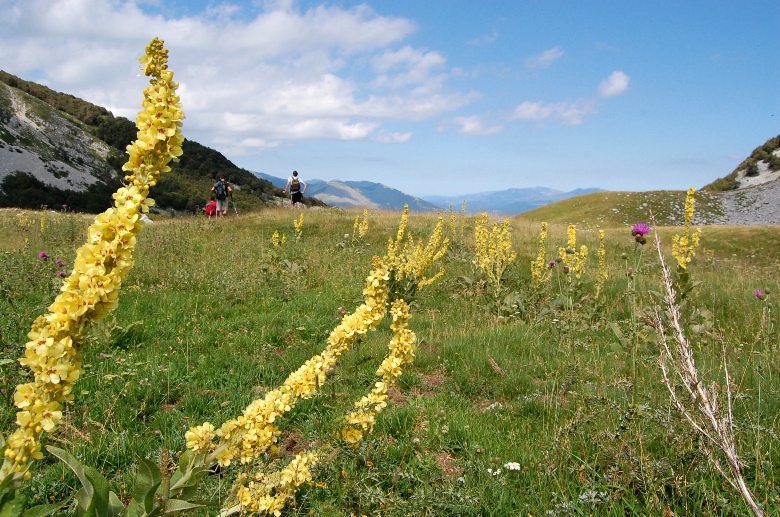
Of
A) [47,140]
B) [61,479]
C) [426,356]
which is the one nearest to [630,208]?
[426,356]

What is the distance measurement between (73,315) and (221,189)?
19.7 m

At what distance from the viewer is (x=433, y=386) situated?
477 centimetres

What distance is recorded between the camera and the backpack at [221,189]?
1986 centimetres

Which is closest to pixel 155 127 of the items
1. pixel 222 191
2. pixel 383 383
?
pixel 383 383

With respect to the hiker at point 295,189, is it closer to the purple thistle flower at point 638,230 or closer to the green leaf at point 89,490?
the purple thistle flower at point 638,230

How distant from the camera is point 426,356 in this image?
537cm

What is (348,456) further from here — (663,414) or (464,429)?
(663,414)

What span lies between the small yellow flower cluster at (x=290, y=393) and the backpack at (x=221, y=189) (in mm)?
18539

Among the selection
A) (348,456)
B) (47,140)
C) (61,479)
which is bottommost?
(61,479)

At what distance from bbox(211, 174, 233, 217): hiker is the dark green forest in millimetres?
12082

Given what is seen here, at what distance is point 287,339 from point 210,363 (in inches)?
44.4

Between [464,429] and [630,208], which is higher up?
[630,208]

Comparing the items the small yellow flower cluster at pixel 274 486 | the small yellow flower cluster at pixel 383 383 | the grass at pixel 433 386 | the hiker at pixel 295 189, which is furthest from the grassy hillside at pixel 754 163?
the small yellow flower cluster at pixel 274 486

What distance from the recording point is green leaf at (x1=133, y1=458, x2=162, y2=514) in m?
1.71
